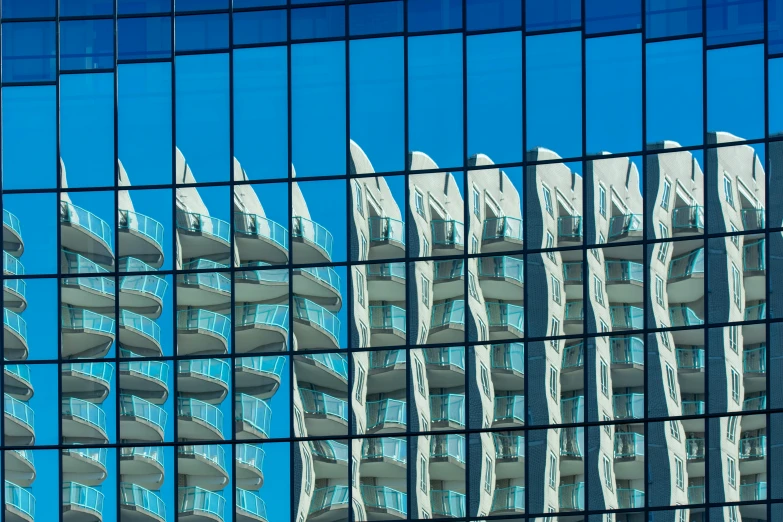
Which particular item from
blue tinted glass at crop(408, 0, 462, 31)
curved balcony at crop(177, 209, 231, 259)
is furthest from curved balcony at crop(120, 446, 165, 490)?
blue tinted glass at crop(408, 0, 462, 31)

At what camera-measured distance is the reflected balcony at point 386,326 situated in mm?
25234

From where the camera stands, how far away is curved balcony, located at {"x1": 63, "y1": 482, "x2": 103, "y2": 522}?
83.1 feet

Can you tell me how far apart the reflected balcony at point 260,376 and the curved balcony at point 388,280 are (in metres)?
2.47

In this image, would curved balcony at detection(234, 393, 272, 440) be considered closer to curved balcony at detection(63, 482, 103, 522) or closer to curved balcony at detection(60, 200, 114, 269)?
curved balcony at detection(63, 482, 103, 522)

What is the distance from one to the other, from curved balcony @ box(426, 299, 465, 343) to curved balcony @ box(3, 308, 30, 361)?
8.72 meters

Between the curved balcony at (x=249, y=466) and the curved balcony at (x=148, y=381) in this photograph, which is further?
the curved balcony at (x=148, y=381)

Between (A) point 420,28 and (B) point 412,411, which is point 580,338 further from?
(A) point 420,28

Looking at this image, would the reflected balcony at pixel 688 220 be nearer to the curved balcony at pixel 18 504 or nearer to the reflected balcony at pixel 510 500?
the reflected balcony at pixel 510 500

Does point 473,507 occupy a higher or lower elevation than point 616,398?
lower

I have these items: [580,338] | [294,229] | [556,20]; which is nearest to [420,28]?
[556,20]

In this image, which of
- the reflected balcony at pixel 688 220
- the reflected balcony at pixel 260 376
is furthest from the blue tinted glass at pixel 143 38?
the reflected balcony at pixel 688 220

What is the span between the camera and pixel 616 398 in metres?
24.8

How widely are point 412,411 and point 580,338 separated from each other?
3827 mm

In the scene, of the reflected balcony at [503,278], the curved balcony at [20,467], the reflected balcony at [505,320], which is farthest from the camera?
the curved balcony at [20,467]
